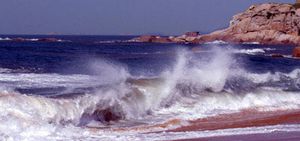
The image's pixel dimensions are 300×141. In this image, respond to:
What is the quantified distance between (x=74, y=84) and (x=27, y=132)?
9553 mm

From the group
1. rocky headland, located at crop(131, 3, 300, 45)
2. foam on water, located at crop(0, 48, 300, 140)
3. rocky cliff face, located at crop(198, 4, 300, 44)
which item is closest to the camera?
foam on water, located at crop(0, 48, 300, 140)

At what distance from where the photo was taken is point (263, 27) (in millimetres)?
120688

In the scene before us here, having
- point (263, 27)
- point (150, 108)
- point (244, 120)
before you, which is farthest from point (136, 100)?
point (263, 27)

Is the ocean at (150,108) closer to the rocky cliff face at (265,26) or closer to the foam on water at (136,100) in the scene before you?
the foam on water at (136,100)

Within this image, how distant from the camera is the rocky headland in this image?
118 metres

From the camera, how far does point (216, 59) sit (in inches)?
1102

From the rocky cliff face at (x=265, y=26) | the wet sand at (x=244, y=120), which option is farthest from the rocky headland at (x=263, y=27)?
the wet sand at (x=244, y=120)

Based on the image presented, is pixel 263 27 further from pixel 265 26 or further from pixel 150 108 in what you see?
pixel 150 108

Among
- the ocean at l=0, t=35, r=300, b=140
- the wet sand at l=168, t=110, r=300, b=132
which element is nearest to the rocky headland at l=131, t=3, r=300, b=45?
the ocean at l=0, t=35, r=300, b=140

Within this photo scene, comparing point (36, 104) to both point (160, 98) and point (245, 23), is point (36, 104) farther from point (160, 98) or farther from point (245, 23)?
point (245, 23)

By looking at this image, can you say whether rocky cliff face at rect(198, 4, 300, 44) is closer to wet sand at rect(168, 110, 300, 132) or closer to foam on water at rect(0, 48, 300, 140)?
foam on water at rect(0, 48, 300, 140)

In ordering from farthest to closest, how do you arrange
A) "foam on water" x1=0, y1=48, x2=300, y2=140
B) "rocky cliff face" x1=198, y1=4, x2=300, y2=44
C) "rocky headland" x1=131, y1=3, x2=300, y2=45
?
1. "rocky headland" x1=131, y1=3, x2=300, y2=45
2. "rocky cliff face" x1=198, y1=4, x2=300, y2=44
3. "foam on water" x1=0, y1=48, x2=300, y2=140

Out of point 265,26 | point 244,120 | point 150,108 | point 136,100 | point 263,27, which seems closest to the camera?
point 244,120

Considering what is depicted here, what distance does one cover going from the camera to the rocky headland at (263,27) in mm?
117812
